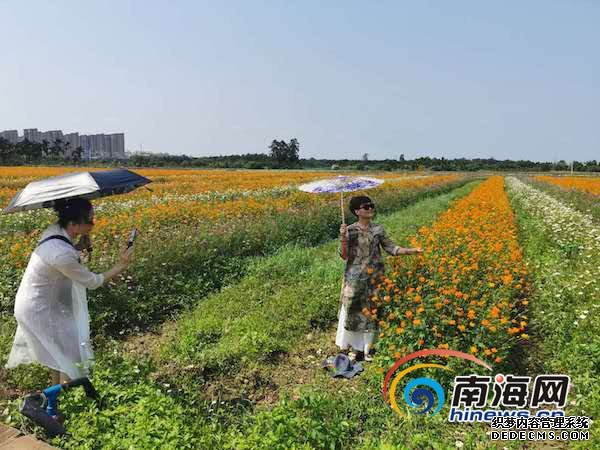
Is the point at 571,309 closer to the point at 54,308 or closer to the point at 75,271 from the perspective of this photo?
the point at 75,271

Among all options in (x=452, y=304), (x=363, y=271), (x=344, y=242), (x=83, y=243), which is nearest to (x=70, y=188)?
(x=83, y=243)

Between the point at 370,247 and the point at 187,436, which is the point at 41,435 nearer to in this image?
the point at 187,436

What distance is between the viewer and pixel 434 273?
486cm

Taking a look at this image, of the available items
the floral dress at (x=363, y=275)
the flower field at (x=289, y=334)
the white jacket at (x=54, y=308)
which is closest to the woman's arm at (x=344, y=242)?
the floral dress at (x=363, y=275)

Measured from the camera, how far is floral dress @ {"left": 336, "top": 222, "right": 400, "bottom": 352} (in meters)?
4.66

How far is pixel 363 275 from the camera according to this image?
466cm

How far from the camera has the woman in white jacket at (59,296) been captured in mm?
3201

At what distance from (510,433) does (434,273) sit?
187 cm

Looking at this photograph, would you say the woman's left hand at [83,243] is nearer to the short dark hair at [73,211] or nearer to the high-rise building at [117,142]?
the short dark hair at [73,211]

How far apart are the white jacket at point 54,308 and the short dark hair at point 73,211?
0.09 m

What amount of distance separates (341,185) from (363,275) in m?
0.97

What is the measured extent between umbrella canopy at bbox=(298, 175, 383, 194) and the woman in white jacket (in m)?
1.88

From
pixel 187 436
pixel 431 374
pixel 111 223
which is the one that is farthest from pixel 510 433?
pixel 111 223

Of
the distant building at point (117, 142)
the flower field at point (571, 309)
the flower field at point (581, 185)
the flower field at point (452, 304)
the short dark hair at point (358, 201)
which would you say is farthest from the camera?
the distant building at point (117, 142)
